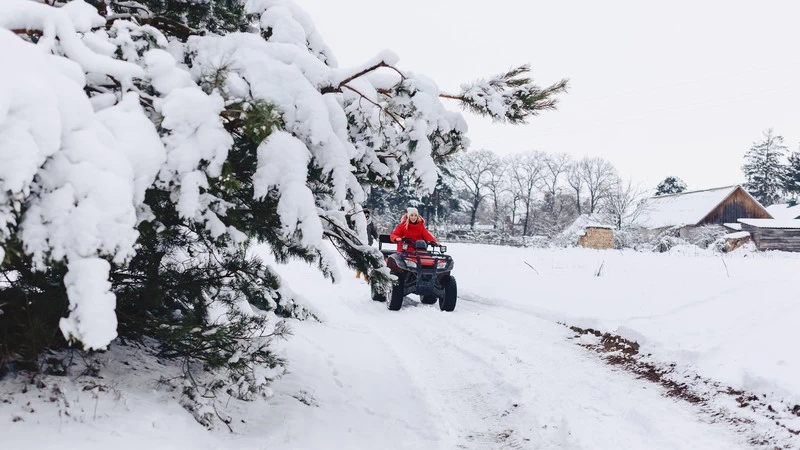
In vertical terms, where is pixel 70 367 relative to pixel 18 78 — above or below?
below

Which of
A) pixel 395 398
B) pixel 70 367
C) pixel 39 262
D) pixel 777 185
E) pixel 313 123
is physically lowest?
pixel 395 398

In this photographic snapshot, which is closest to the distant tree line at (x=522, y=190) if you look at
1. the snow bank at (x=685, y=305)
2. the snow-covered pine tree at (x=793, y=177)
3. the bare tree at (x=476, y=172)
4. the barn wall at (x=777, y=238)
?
the bare tree at (x=476, y=172)

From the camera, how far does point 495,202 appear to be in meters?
64.8

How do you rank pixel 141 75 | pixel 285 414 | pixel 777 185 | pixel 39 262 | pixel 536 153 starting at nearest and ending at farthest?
1. pixel 39 262
2. pixel 141 75
3. pixel 285 414
4. pixel 777 185
5. pixel 536 153

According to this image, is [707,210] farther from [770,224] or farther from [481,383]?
[481,383]

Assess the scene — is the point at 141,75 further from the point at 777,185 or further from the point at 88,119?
the point at 777,185

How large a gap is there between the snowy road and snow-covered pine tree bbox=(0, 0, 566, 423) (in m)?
0.75

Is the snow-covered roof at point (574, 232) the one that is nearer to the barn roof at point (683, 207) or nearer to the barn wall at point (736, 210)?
the barn roof at point (683, 207)

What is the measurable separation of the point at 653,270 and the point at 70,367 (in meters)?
9.65

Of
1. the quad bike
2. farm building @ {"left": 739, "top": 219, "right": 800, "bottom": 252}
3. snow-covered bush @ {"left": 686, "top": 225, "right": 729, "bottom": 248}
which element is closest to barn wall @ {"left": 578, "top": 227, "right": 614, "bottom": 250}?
snow-covered bush @ {"left": 686, "top": 225, "right": 729, "bottom": 248}

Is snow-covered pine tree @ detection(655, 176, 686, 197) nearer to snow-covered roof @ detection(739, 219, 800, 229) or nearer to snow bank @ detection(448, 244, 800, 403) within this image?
snow-covered roof @ detection(739, 219, 800, 229)

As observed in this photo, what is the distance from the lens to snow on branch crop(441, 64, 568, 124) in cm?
399

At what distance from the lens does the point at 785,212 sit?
4547 centimetres

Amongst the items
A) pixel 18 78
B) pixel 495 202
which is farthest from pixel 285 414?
pixel 495 202
